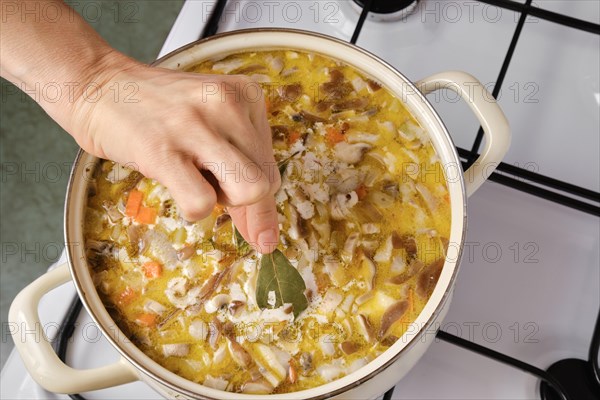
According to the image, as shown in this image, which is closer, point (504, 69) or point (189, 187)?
point (189, 187)

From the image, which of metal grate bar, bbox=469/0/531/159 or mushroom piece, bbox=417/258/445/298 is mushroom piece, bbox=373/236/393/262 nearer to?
mushroom piece, bbox=417/258/445/298

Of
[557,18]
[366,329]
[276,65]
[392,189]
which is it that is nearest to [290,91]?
[276,65]

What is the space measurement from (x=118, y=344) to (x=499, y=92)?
1.72ft

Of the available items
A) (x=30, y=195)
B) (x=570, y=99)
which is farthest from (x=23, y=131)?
(x=570, y=99)

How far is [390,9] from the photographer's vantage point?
32.7 inches

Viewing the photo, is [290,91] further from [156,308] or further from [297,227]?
[156,308]

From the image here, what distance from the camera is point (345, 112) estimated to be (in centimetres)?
65

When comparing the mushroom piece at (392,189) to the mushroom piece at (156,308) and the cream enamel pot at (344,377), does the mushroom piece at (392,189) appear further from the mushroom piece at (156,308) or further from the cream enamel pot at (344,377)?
the mushroom piece at (156,308)

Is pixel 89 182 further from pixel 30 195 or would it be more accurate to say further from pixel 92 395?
pixel 30 195

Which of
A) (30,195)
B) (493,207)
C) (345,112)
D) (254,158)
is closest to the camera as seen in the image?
(254,158)

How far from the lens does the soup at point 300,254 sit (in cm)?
59

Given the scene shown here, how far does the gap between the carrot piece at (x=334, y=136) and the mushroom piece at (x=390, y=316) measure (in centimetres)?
17

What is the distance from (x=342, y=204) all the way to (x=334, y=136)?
0.23ft

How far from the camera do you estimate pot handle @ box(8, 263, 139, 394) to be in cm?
58
